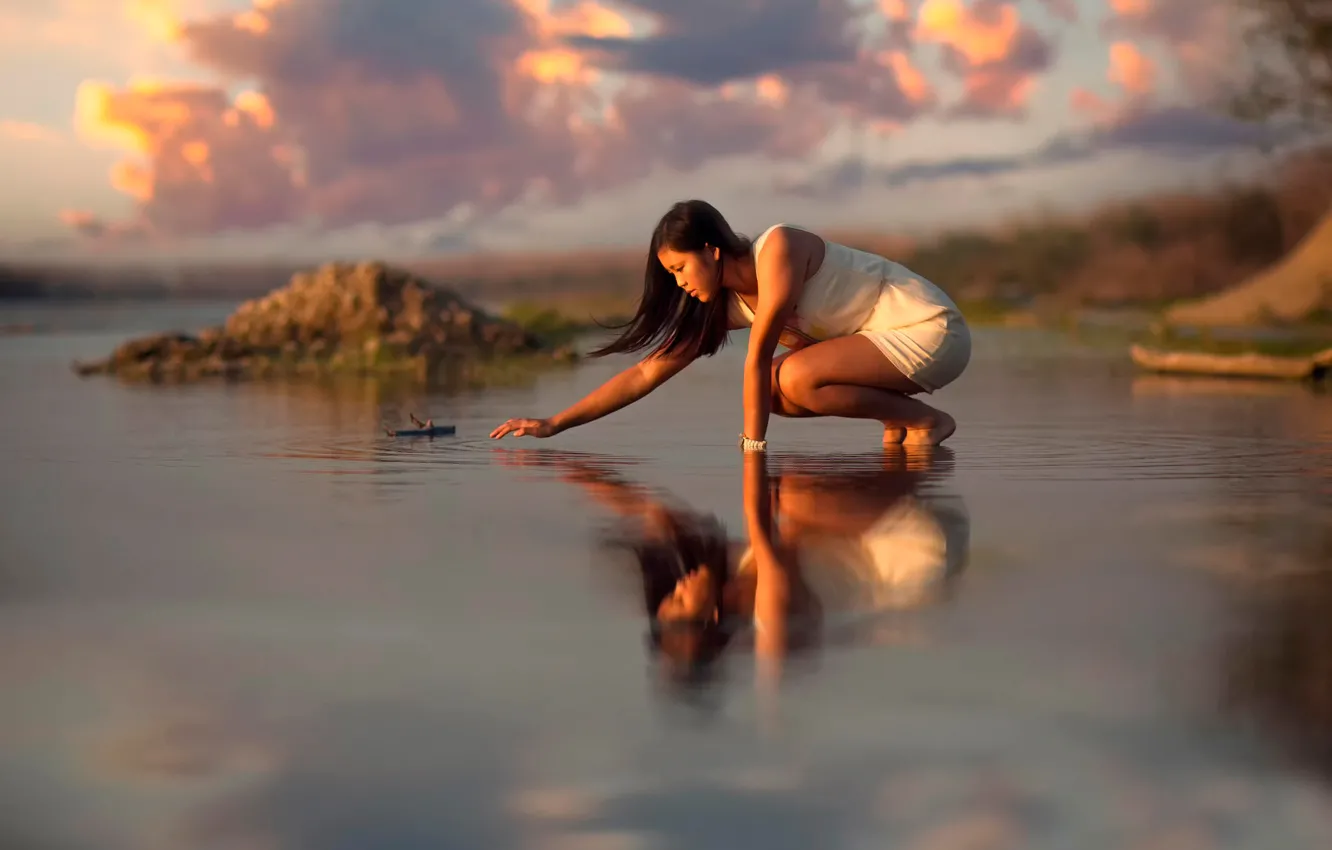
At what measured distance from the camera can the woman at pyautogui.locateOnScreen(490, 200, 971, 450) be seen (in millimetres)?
4605

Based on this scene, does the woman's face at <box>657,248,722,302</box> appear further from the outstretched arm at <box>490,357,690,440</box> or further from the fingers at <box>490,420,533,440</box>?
the fingers at <box>490,420,533,440</box>

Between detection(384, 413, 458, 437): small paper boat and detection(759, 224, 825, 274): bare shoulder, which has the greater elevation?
detection(759, 224, 825, 274): bare shoulder

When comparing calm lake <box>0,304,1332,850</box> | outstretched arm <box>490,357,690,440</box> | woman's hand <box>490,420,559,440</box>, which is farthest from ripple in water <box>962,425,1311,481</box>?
woman's hand <box>490,420,559,440</box>

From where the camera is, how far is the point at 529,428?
16.3ft

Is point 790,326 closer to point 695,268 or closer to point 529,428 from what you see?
point 695,268

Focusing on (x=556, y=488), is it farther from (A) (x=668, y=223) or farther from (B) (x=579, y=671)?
(B) (x=579, y=671)

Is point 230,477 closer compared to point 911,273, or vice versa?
point 230,477

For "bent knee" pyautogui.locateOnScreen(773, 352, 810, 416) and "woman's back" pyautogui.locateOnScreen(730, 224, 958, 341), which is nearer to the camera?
"woman's back" pyautogui.locateOnScreen(730, 224, 958, 341)

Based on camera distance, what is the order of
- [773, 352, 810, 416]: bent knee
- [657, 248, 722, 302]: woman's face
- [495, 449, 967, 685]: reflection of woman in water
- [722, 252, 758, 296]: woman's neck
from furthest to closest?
[773, 352, 810, 416]: bent knee < [722, 252, 758, 296]: woman's neck < [657, 248, 722, 302]: woman's face < [495, 449, 967, 685]: reflection of woman in water

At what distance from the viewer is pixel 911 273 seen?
16.7 ft

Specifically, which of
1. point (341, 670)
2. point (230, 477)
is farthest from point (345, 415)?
point (341, 670)

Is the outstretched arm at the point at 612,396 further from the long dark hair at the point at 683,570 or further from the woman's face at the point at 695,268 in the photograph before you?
the long dark hair at the point at 683,570

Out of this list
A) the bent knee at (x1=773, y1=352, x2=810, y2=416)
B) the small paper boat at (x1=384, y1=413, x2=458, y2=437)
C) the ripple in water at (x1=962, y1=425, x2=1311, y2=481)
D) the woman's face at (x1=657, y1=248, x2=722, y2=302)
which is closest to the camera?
the ripple in water at (x1=962, y1=425, x2=1311, y2=481)

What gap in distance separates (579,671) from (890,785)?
1.84 feet
